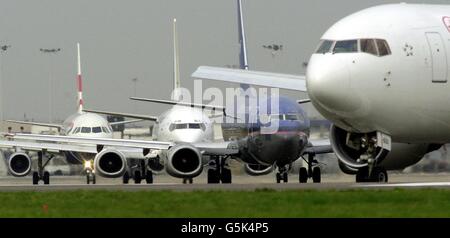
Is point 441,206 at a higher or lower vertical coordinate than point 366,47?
lower

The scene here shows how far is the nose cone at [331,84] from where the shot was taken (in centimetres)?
2927

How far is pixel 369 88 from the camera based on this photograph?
29.5 metres

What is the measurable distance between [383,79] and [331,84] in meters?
1.23

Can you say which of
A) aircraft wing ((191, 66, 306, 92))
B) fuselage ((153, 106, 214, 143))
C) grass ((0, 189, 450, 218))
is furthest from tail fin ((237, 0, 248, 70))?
grass ((0, 189, 450, 218))

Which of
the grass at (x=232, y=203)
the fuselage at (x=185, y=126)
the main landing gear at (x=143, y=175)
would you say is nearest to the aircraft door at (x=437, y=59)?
the grass at (x=232, y=203)

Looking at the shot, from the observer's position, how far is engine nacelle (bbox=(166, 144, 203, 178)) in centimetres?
4269

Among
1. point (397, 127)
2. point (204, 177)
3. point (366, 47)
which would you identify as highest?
point (366, 47)

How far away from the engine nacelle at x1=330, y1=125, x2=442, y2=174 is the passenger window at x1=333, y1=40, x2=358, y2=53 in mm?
2532

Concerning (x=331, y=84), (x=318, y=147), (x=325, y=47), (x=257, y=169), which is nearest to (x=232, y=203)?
(x=331, y=84)

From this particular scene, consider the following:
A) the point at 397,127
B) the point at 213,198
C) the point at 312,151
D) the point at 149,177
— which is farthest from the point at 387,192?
the point at 149,177

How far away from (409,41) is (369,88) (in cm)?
151

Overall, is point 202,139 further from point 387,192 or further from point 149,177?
point 387,192

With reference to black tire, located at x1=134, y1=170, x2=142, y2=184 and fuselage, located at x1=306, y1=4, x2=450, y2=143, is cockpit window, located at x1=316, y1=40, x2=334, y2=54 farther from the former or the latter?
black tire, located at x1=134, y1=170, x2=142, y2=184
